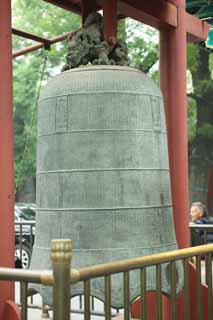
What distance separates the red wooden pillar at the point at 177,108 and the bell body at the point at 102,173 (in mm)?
1315

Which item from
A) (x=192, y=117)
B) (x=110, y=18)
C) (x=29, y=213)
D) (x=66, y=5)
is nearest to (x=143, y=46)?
(x=192, y=117)

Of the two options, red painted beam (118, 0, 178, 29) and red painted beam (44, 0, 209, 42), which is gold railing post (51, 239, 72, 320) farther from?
red painted beam (118, 0, 178, 29)

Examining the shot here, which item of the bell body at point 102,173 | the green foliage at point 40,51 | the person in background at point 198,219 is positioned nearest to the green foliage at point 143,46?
the green foliage at point 40,51

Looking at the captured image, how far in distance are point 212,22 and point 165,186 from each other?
294 centimetres

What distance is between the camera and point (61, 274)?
219cm

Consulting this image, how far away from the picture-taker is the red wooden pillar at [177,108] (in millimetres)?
4863

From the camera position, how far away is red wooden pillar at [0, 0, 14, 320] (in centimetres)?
370

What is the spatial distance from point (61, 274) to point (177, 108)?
303 centimetres

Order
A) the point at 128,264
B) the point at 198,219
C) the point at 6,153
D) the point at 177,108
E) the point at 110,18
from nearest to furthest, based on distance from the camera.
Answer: the point at 128,264 < the point at 6,153 < the point at 110,18 < the point at 177,108 < the point at 198,219

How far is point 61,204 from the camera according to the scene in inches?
132

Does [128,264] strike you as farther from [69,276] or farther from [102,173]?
[102,173]

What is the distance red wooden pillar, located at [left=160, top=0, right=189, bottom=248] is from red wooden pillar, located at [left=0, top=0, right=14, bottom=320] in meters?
1.66

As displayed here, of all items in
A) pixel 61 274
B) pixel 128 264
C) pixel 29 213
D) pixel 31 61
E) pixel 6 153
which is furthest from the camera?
pixel 31 61

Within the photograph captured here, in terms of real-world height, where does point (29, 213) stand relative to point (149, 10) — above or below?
below
